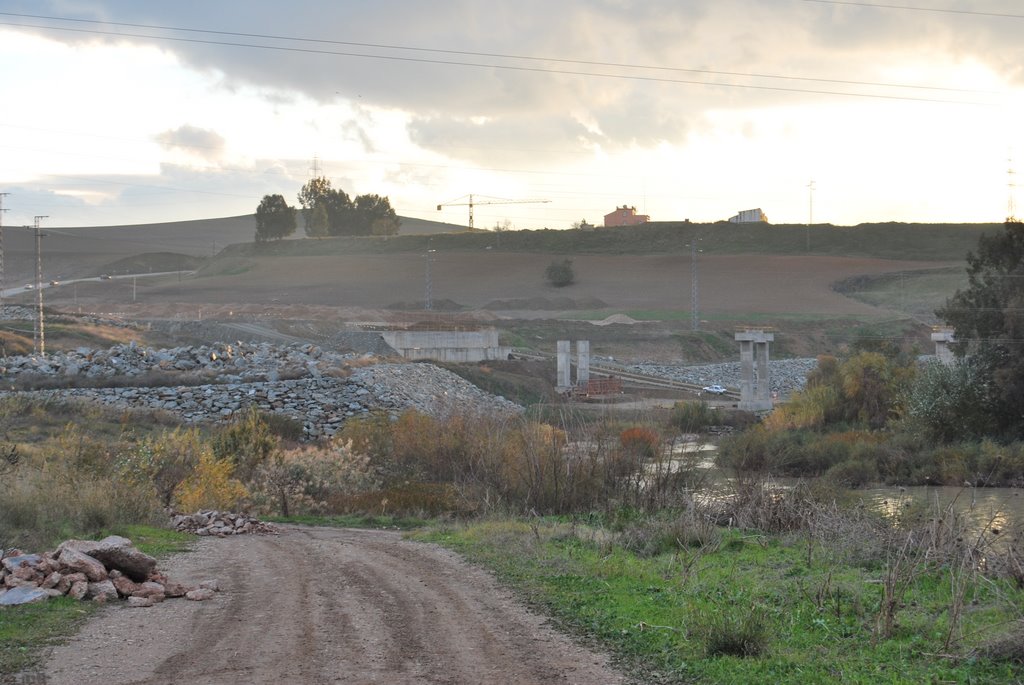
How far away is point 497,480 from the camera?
23.9 meters

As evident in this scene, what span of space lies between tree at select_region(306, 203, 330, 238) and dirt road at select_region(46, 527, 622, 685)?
172282 millimetres

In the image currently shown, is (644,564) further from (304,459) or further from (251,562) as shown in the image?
(304,459)

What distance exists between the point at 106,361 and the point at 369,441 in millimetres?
30381

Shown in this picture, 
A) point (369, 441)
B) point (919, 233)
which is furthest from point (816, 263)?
point (369, 441)

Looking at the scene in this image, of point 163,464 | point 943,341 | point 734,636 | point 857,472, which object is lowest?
point 857,472

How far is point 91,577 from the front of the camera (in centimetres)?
1251

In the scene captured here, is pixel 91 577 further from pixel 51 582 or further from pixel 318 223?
pixel 318 223

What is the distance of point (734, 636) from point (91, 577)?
7.84 metres

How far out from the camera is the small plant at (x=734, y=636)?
9.14m

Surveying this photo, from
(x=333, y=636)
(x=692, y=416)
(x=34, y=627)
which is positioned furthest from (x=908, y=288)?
(x=34, y=627)

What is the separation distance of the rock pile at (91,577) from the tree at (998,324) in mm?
36872

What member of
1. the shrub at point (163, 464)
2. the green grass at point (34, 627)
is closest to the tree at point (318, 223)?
the shrub at point (163, 464)

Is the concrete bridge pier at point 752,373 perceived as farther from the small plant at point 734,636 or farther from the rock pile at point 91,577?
the small plant at point 734,636

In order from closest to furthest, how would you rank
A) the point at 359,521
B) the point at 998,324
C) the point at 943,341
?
the point at 359,521
the point at 998,324
the point at 943,341
